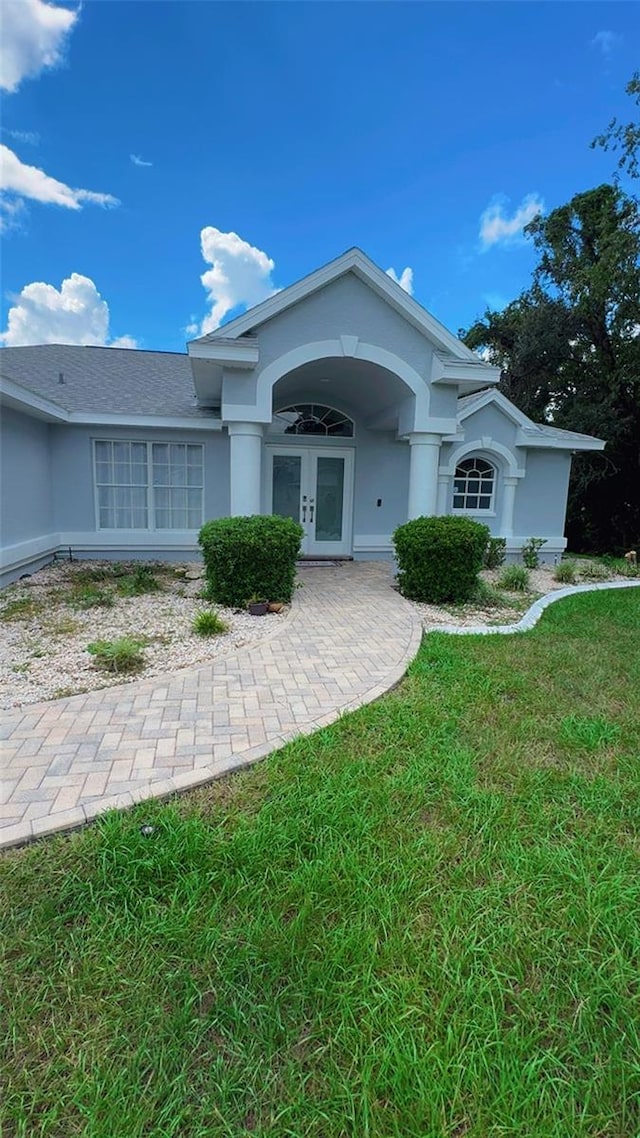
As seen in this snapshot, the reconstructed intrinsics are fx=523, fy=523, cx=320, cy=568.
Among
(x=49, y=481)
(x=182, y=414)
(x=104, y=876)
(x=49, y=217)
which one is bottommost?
(x=104, y=876)

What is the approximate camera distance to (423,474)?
10312 mm

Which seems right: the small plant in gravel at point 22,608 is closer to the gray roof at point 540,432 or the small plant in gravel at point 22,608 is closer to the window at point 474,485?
the window at point 474,485

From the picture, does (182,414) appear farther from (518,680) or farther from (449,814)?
(449,814)

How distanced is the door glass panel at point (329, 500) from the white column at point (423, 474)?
9.58 feet

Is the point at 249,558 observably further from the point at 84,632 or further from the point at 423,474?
the point at 423,474

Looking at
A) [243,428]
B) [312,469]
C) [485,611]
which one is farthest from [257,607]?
[312,469]

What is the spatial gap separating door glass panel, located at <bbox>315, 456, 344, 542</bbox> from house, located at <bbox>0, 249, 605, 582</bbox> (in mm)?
35

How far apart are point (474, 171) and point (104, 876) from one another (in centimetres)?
1671

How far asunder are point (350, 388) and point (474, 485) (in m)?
4.58

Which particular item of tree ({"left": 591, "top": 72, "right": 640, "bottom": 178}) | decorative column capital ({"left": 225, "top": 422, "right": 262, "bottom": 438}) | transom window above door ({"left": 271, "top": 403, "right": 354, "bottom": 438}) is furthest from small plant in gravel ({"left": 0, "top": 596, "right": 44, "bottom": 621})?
tree ({"left": 591, "top": 72, "right": 640, "bottom": 178})

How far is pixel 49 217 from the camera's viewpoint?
14.4 meters

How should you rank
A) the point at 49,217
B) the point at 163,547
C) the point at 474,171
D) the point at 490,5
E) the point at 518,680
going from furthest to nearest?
the point at 49,217, the point at 474,171, the point at 163,547, the point at 490,5, the point at 518,680

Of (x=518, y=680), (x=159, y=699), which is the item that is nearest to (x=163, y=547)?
(x=159, y=699)

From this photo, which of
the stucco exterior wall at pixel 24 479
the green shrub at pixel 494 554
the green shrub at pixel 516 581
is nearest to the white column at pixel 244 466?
the stucco exterior wall at pixel 24 479
